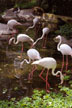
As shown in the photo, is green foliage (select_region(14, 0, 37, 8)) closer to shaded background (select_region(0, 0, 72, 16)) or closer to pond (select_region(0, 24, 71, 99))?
shaded background (select_region(0, 0, 72, 16))

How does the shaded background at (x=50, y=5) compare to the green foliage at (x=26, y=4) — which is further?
the green foliage at (x=26, y=4)

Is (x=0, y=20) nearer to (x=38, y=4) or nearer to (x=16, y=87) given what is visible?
(x=38, y=4)

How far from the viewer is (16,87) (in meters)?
5.12

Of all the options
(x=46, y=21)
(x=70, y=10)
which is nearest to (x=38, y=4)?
(x=70, y=10)

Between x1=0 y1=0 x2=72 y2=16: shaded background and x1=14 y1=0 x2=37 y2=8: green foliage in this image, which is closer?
x1=0 y1=0 x2=72 y2=16: shaded background

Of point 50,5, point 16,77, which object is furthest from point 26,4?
point 16,77

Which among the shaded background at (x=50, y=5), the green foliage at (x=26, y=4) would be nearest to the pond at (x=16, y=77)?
the shaded background at (x=50, y=5)

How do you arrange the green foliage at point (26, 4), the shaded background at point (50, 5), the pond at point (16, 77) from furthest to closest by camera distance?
the green foliage at point (26, 4), the shaded background at point (50, 5), the pond at point (16, 77)

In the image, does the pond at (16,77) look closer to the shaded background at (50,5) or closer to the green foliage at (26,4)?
the shaded background at (50,5)

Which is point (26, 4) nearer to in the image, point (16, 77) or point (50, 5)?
point (50, 5)

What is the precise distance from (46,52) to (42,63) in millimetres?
3059

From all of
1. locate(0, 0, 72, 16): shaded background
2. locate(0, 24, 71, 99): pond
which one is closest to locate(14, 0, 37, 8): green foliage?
locate(0, 0, 72, 16): shaded background

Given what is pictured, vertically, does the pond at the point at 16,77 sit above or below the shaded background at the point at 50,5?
above

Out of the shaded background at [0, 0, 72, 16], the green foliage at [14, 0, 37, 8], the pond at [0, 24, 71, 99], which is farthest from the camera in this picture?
the green foliage at [14, 0, 37, 8]
